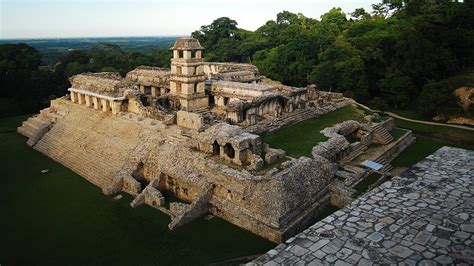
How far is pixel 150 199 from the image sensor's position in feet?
57.2

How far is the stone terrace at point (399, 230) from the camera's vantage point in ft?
29.8

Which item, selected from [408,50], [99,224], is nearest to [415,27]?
[408,50]

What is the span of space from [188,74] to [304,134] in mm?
8750

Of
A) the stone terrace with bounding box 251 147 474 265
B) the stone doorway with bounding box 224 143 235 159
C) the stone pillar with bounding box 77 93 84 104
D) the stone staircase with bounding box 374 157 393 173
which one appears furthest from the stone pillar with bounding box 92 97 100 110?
the stone terrace with bounding box 251 147 474 265

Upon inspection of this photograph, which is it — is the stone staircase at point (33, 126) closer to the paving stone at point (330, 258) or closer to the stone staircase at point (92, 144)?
the stone staircase at point (92, 144)

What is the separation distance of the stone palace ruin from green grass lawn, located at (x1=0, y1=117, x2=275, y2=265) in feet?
2.23

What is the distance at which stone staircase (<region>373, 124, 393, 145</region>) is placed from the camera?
76.6 ft

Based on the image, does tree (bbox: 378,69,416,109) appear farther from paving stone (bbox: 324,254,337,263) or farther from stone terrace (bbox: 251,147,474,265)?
paving stone (bbox: 324,254,337,263)

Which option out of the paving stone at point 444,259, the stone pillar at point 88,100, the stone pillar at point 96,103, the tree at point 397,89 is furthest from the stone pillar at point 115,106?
the tree at point 397,89

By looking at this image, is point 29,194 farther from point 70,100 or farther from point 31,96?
point 31,96

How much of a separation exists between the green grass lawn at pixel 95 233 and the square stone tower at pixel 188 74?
904 centimetres

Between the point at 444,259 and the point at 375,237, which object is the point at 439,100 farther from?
the point at 444,259

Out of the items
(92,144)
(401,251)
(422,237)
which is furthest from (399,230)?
(92,144)

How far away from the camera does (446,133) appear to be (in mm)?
26609
